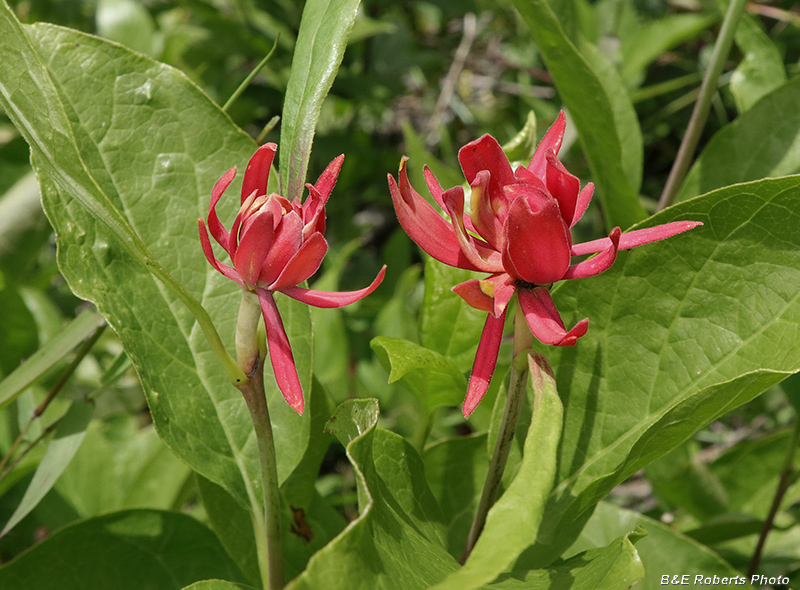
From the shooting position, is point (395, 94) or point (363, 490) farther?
point (395, 94)

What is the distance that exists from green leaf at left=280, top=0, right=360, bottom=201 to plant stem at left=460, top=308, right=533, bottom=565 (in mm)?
217

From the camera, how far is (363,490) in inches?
22.2

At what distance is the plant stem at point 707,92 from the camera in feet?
3.20

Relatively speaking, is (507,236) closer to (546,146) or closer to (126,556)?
(546,146)

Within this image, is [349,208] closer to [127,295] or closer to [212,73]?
[212,73]

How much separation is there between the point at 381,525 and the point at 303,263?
0.22 meters

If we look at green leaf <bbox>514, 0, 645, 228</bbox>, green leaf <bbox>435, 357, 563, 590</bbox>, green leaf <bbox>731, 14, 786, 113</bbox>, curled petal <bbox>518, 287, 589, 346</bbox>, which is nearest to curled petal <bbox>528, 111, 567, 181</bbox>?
curled petal <bbox>518, 287, 589, 346</bbox>

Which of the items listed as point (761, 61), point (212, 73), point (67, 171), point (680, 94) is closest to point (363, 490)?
point (67, 171)

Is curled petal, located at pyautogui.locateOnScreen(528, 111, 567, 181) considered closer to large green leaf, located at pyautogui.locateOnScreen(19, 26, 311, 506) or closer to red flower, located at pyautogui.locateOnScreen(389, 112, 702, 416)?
red flower, located at pyautogui.locateOnScreen(389, 112, 702, 416)

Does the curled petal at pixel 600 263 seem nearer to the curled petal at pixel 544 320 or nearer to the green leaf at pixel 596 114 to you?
the curled petal at pixel 544 320

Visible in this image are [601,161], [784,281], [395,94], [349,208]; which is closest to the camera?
[784,281]

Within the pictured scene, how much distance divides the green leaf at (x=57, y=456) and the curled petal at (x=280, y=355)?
0.45m

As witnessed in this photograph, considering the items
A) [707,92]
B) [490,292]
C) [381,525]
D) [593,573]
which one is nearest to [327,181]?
[490,292]

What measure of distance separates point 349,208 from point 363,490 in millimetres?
1862
